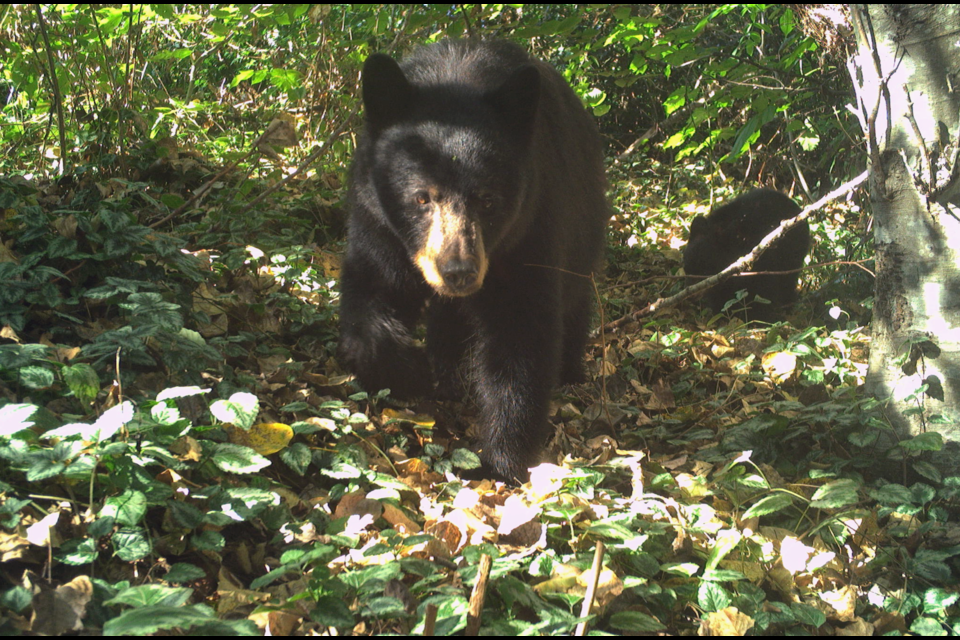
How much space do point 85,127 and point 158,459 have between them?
3.63 m

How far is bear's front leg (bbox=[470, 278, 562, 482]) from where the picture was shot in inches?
129

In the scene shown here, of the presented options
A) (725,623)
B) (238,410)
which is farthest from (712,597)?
(238,410)

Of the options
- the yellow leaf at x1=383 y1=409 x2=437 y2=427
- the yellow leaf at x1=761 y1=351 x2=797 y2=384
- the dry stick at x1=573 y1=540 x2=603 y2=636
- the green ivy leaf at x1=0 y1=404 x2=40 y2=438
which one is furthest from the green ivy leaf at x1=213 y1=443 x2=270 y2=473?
the yellow leaf at x1=761 y1=351 x2=797 y2=384

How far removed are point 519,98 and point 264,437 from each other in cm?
191

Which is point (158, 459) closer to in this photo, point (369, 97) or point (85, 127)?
point (369, 97)

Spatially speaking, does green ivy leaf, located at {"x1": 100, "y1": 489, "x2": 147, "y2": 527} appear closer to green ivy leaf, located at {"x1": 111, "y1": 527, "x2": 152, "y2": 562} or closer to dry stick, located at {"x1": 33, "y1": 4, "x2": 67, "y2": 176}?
green ivy leaf, located at {"x1": 111, "y1": 527, "x2": 152, "y2": 562}

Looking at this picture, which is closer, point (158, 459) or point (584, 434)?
point (158, 459)

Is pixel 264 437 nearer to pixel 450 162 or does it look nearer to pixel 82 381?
pixel 82 381

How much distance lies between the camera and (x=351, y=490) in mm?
2523

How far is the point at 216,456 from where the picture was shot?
209 centimetres

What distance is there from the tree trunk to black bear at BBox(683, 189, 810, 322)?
9.78 ft

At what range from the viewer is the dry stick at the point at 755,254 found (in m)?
3.90

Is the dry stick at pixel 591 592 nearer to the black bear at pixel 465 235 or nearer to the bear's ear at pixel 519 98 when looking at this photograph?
the black bear at pixel 465 235

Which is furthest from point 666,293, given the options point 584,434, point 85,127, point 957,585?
point 85,127
